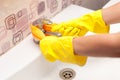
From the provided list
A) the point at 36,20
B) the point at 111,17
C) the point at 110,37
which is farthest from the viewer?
the point at 36,20

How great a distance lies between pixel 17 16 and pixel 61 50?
8.2 inches

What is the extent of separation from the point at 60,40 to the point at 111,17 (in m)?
0.19

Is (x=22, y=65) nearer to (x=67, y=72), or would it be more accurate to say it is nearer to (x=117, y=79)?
(x=67, y=72)

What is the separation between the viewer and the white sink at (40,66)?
736 millimetres

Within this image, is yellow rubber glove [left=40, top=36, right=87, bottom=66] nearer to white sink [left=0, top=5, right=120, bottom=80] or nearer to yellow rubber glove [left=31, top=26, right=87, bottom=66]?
yellow rubber glove [left=31, top=26, right=87, bottom=66]

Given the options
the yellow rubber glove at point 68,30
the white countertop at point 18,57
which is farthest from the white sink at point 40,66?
the yellow rubber glove at point 68,30

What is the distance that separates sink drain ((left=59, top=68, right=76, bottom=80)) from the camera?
0.84 metres

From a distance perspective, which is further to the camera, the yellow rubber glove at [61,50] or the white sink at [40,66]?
the white sink at [40,66]

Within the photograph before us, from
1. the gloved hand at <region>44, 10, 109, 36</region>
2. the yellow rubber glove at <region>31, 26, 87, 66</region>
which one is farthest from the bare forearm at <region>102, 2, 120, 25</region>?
the yellow rubber glove at <region>31, 26, 87, 66</region>

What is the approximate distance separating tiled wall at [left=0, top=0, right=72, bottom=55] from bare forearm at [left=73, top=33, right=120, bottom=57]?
0.76 feet

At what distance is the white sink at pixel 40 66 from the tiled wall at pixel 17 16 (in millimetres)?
34

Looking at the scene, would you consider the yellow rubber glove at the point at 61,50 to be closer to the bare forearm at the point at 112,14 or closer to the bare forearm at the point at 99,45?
the bare forearm at the point at 99,45

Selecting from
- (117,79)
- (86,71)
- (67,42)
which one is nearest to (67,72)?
(86,71)

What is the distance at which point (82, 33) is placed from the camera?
74cm
